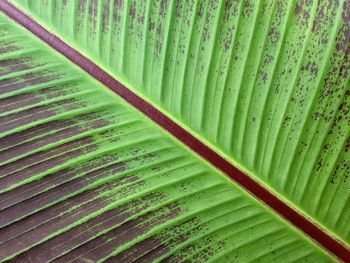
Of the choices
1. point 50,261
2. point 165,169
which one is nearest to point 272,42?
point 165,169

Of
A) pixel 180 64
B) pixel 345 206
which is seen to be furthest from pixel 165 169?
pixel 345 206

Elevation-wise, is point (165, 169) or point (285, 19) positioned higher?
point (285, 19)

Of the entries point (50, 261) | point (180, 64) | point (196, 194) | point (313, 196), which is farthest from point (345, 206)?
point (50, 261)

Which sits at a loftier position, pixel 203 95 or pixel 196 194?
pixel 203 95

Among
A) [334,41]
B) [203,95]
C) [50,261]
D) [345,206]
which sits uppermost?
[334,41]

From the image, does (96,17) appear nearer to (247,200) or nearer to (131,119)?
(131,119)

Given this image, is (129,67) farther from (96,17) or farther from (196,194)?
(196,194)

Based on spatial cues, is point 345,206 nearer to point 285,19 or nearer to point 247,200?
point 247,200
